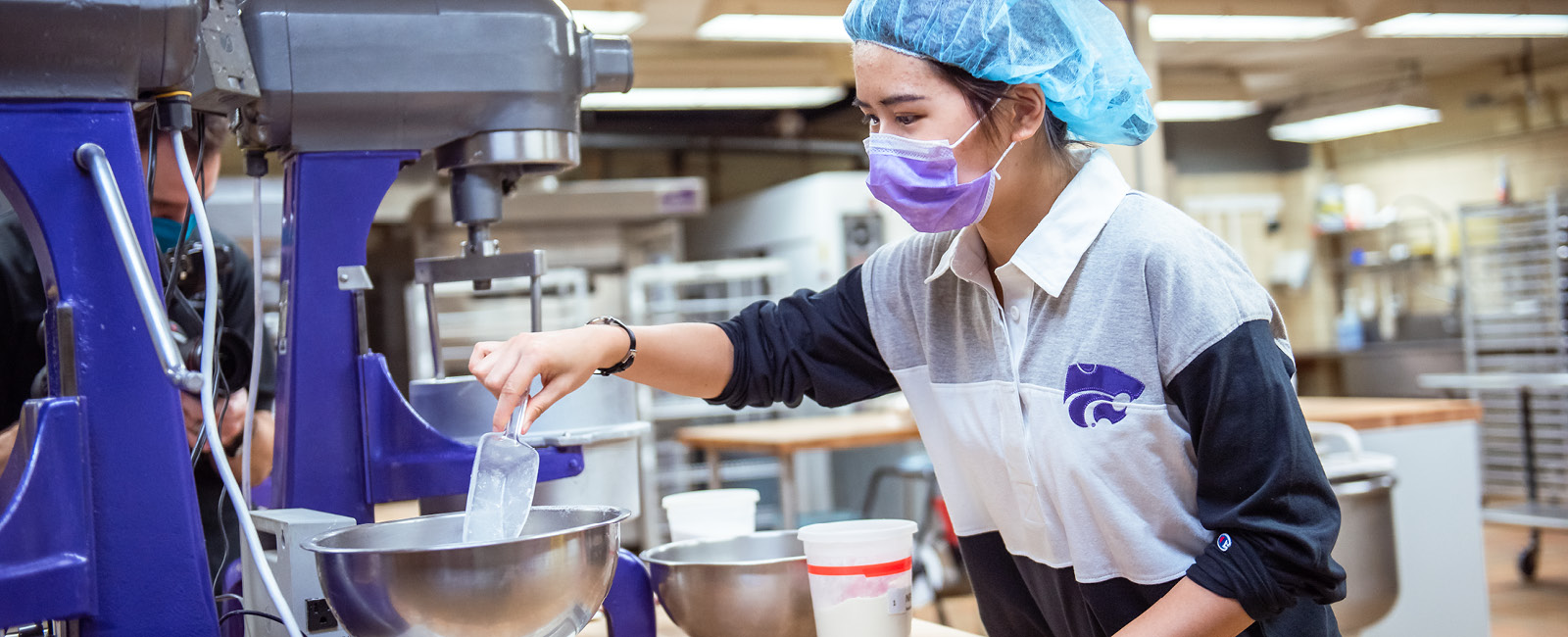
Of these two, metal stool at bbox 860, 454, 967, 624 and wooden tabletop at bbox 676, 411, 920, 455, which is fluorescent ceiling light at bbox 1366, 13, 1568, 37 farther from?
wooden tabletop at bbox 676, 411, 920, 455

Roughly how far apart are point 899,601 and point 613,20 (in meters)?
5.14

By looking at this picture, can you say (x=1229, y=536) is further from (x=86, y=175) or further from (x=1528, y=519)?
(x=1528, y=519)

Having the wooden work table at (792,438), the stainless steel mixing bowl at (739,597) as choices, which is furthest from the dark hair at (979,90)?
the wooden work table at (792,438)

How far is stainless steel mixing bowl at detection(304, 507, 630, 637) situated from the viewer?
89 cm

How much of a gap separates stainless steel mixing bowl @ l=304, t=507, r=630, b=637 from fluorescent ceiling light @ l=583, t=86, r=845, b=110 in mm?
6523

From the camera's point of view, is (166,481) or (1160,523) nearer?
(166,481)

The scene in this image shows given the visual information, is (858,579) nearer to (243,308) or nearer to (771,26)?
(243,308)

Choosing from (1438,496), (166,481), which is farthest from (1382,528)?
(166,481)

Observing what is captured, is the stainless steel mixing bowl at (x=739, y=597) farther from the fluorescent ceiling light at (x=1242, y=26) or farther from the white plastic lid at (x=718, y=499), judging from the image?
the fluorescent ceiling light at (x=1242, y=26)

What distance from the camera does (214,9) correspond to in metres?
1.09

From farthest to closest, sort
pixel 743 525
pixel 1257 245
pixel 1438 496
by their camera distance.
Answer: pixel 1257 245, pixel 1438 496, pixel 743 525

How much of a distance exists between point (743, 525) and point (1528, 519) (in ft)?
16.7

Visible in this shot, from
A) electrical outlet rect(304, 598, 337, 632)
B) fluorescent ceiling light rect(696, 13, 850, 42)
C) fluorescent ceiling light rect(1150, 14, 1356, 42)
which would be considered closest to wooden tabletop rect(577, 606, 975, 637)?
electrical outlet rect(304, 598, 337, 632)

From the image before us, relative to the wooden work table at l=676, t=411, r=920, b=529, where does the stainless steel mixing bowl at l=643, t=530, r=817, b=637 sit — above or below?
above
